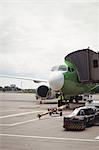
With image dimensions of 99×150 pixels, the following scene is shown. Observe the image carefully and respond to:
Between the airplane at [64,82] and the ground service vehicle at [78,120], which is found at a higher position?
the airplane at [64,82]

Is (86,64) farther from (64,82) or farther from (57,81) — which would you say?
(57,81)

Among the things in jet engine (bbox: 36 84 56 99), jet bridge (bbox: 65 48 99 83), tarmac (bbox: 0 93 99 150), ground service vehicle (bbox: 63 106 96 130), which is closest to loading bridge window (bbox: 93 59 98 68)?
jet bridge (bbox: 65 48 99 83)

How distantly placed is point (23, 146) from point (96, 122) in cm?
735

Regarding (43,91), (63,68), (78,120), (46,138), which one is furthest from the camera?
(43,91)

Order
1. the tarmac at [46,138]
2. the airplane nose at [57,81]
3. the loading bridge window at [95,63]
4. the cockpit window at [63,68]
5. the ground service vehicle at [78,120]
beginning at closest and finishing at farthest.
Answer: the tarmac at [46,138] → the ground service vehicle at [78,120] → the airplane nose at [57,81] → the loading bridge window at [95,63] → the cockpit window at [63,68]

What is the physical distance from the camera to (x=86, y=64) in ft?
87.6

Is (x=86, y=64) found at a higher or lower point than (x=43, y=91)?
higher

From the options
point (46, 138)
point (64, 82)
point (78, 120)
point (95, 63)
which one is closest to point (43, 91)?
point (64, 82)

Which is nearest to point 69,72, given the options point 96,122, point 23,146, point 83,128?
point 96,122

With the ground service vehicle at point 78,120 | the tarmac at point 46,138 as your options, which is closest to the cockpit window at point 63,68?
the tarmac at point 46,138

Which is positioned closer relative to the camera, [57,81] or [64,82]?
[57,81]

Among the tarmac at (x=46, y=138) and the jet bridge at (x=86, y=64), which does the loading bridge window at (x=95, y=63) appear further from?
the tarmac at (x=46, y=138)

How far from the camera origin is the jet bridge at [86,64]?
25.8 metres

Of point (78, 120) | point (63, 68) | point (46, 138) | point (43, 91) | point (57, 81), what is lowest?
point (46, 138)
